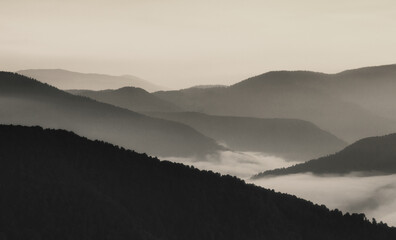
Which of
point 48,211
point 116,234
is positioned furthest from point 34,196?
point 116,234

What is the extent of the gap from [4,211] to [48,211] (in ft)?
33.5

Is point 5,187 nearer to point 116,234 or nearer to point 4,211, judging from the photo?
point 4,211

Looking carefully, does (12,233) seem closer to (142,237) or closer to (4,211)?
(4,211)

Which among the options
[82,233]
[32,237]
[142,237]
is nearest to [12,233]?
[32,237]

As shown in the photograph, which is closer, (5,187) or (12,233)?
(12,233)

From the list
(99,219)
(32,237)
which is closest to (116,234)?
(99,219)

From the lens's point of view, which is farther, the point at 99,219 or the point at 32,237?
the point at 99,219

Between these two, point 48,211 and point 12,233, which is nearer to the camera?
point 12,233

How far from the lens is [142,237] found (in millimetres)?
Answer: 198625

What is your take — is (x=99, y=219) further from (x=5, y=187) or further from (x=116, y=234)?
(x=5, y=187)

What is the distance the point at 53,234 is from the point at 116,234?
14.6 meters

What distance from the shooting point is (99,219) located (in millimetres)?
198500

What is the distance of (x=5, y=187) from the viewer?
198m

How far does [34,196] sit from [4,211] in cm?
1103
